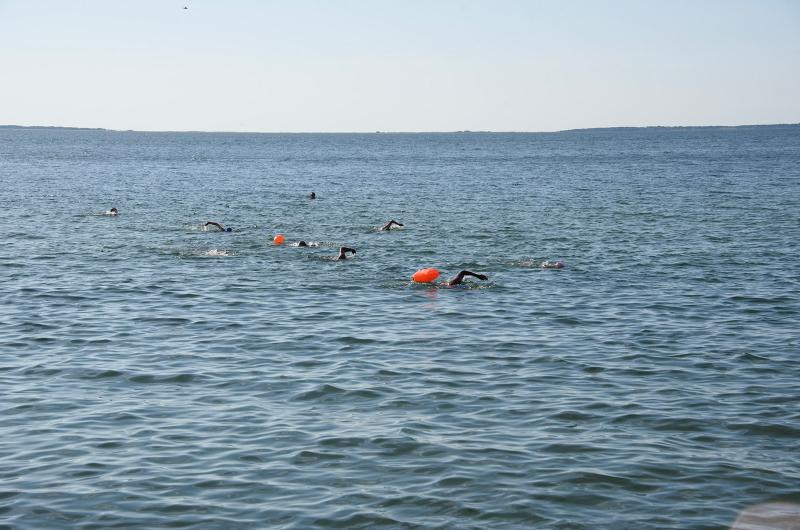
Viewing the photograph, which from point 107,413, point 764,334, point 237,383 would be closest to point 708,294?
point 764,334

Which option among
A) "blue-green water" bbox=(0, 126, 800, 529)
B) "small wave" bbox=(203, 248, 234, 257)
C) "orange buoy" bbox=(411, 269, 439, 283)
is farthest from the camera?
"small wave" bbox=(203, 248, 234, 257)

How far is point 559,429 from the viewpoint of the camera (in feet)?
46.8

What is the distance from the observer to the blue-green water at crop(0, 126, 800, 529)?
1175 cm

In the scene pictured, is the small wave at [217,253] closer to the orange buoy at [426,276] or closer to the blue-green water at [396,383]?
the blue-green water at [396,383]

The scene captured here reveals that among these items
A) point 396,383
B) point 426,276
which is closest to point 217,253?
point 426,276

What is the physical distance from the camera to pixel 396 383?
16.8m

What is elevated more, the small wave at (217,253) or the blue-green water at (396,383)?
the small wave at (217,253)

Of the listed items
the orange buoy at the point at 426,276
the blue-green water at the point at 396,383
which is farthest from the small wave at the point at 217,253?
the orange buoy at the point at 426,276

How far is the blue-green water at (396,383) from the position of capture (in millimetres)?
11750

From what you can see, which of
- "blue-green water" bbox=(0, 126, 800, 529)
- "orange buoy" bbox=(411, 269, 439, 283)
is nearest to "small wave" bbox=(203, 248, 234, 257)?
"blue-green water" bbox=(0, 126, 800, 529)

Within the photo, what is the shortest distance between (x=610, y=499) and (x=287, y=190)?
64.3 m

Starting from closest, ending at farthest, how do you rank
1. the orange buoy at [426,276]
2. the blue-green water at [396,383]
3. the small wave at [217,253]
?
the blue-green water at [396,383], the orange buoy at [426,276], the small wave at [217,253]

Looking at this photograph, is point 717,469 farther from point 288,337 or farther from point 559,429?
point 288,337

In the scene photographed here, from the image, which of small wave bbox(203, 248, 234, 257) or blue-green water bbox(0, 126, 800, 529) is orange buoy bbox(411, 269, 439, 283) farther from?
small wave bbox(203, 248, 234, 257)
